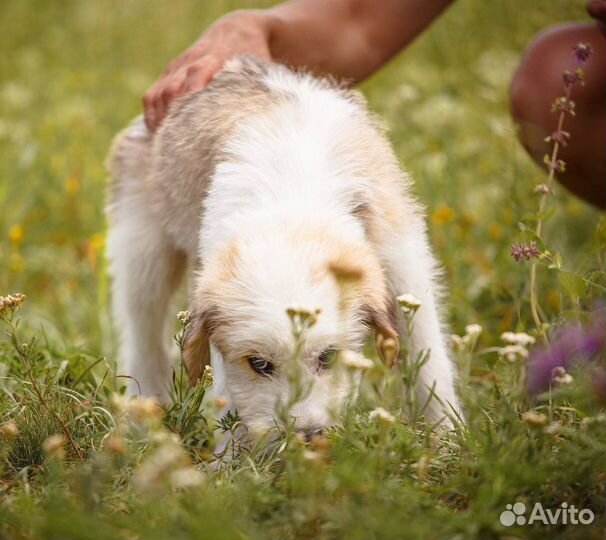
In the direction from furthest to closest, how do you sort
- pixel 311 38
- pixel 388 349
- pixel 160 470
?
pixel 311 38
pixel 388 349
pixel 160 470

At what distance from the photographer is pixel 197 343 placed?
105 inches

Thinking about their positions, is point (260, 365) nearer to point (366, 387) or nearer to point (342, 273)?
point (342, 273)

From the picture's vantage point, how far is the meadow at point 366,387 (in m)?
1.97

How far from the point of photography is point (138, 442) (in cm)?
242

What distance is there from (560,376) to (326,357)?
643 mm

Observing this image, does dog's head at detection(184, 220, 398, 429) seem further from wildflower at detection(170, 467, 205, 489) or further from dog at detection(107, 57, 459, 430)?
wildflower at detection(170, 467, 205, 489)

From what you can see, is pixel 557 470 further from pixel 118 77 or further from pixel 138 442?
pixel 118 77

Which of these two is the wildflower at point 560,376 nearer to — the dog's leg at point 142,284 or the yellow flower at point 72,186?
the dog's leg at point 142,284

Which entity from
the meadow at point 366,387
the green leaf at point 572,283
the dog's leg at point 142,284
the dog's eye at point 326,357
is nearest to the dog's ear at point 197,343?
the meadow at point 366,387

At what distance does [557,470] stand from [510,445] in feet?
0.39

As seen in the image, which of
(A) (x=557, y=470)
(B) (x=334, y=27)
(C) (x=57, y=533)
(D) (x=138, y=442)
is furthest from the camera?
(B) (x=334, y=27)

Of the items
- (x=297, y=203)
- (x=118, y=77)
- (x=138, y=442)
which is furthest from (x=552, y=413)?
(x=118, y=77)

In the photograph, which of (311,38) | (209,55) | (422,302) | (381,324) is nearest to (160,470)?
(381,324)

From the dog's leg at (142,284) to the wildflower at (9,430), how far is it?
1429 mm
